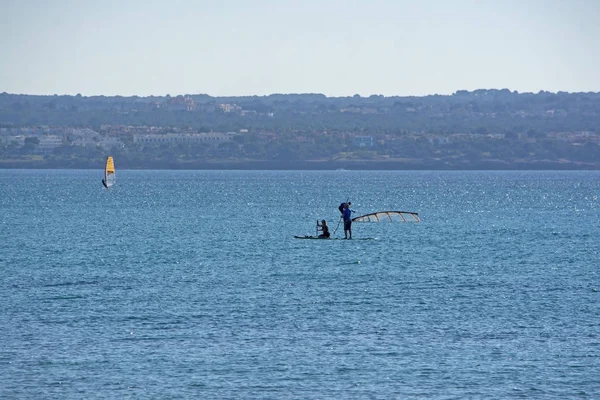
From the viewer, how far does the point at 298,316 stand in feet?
146

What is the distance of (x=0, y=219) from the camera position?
356ft

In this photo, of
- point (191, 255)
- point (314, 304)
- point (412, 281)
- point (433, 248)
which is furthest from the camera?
point (433, 248)

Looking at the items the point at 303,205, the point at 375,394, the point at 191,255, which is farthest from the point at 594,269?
the point at 303,205

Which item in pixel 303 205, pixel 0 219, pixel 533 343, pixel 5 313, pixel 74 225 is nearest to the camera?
pixel 533 343

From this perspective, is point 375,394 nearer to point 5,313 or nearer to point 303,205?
point 5,313

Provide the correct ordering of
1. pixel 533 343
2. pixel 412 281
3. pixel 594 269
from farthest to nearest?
pixel 594 269, pixel 412 281, pixel 533 343

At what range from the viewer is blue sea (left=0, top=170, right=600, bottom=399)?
3416 centimetres

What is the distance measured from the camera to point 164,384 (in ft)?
111

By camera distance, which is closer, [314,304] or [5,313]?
[5,313]

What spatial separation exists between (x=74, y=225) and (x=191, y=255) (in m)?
31.3

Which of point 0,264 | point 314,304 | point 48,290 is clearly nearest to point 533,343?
point 314,304

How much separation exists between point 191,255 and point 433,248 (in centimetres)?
1610

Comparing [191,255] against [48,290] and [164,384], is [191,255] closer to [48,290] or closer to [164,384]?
[48,290]

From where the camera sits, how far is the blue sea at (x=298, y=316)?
34.2m
